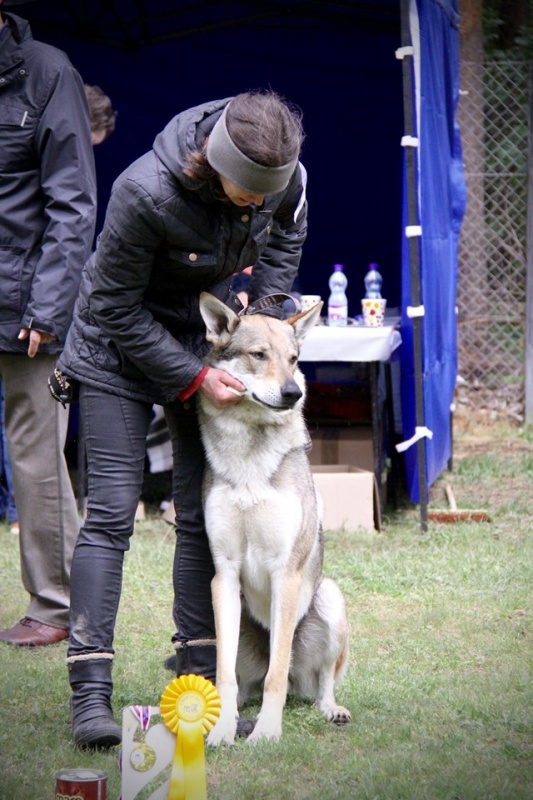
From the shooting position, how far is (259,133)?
2.63m

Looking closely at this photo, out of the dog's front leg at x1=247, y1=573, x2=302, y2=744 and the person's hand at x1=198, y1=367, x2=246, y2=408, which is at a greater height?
the person's hand at x1=198, y1=367, x2=246, y2=408

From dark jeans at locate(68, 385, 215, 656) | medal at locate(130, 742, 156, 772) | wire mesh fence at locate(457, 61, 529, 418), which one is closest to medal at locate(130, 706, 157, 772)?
medal at locate(130, 742, 156, 772)

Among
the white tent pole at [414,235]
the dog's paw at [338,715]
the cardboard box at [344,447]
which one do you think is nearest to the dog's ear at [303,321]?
the dog's paw at [338,715]

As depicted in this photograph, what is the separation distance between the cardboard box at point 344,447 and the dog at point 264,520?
273 centimetres

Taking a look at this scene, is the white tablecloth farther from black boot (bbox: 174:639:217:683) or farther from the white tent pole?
black boot (bbox: 174:639:217:683)

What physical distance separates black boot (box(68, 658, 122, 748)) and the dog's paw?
2.15 feet

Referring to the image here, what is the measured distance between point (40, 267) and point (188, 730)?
6.14 ft

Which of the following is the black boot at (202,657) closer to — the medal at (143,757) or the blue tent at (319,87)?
the medal at (143,757)

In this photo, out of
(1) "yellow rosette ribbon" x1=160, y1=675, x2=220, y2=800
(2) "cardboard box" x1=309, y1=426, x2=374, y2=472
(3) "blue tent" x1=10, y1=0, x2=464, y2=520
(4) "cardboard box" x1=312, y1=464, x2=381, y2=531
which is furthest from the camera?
(3) "blue tent" x1=10, y1=0, x2=464, y2=520

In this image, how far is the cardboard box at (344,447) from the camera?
19.7 ft

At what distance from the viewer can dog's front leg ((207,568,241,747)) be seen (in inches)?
118

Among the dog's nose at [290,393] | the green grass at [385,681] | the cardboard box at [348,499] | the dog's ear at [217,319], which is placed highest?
the dog's ear at [217,319]

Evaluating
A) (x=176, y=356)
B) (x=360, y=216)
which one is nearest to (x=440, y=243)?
(x=360, y=216)

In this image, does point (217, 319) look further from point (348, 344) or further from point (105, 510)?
point (348, 344)
